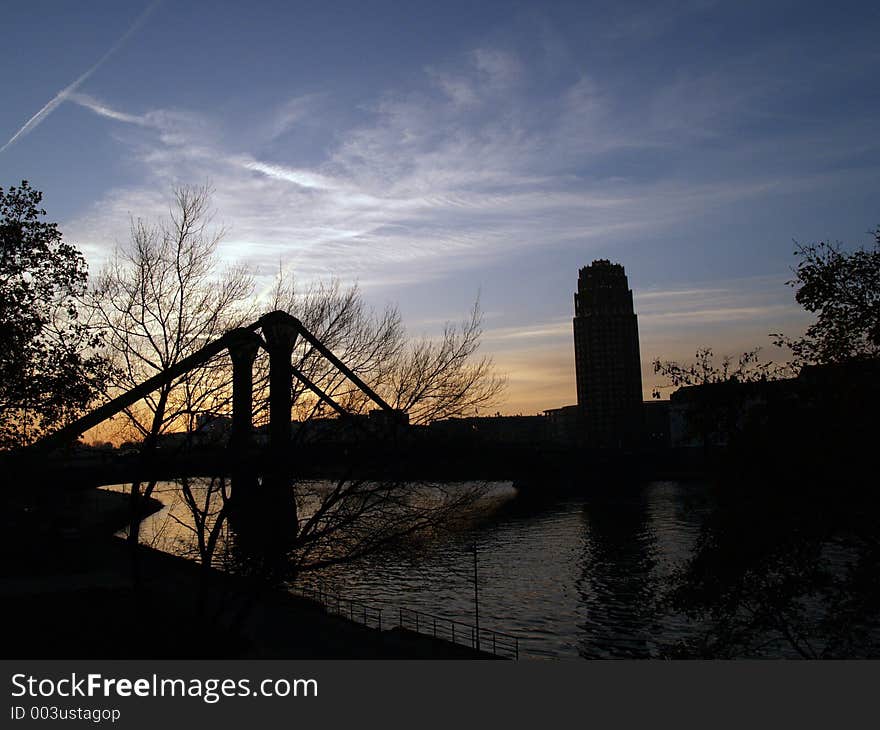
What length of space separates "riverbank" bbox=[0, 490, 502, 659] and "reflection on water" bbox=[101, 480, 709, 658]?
74.8 inches

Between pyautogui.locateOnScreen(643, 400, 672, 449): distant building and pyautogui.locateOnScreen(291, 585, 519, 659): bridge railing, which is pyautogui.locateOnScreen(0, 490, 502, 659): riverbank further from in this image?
pyautogui.locateOnScreen(643, 400, 672, 449): distant building

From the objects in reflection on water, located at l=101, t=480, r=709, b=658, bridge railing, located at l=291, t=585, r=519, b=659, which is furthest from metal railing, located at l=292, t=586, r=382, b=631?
reflection on water, located at l=101, t=480, r=709, b=658

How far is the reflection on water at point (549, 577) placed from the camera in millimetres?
26000

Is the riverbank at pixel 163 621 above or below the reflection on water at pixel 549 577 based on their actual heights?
above

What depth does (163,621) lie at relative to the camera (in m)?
20.2

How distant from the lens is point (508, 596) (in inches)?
1309

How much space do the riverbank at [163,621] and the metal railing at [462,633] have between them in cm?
185

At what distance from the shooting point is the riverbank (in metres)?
15.9

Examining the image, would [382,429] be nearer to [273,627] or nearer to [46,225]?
[46,225]

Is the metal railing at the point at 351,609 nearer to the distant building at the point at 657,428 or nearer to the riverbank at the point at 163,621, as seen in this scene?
the riverbank at the point at 163,621

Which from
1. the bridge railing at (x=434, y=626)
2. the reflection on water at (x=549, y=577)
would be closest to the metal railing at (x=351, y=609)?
the bridge railing at (x=434, y=626)

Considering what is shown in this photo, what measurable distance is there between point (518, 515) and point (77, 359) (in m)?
56.7

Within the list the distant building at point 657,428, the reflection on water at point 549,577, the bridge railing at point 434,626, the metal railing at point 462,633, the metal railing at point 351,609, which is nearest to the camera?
the metal railing at point 462,633
